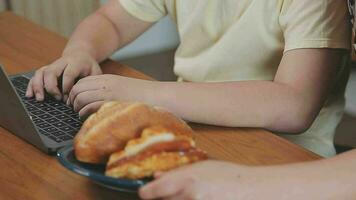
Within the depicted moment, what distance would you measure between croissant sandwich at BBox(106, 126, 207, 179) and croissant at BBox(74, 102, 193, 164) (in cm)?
2

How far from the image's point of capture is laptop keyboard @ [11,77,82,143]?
978mm

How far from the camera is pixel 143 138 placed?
0.73 metres

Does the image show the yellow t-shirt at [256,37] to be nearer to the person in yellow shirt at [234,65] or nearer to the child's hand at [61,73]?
the person in yellow shirt at [234,65]

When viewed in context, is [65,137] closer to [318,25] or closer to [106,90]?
[106,90]

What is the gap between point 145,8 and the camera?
1426 mm

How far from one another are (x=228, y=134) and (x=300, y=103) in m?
0.14

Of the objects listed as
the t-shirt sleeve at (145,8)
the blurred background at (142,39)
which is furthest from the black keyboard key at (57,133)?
the blurred background at (142,39)

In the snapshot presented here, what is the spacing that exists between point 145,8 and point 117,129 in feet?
2.31

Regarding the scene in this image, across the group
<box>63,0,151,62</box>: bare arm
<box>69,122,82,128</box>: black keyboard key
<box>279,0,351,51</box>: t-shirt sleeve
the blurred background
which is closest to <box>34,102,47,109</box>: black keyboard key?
<box>69,122,82,128</box>: black keyboard key

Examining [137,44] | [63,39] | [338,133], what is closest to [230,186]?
[63,39]

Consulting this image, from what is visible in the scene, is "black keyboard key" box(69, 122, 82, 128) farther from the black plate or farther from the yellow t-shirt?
the yellow t-shirt

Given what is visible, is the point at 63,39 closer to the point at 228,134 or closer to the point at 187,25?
the point at 187,25

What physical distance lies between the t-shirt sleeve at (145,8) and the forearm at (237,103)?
0.42 m

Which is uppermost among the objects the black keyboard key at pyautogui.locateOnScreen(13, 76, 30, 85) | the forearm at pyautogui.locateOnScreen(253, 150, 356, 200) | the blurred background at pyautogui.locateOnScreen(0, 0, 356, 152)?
the forearm at pyautogui.locateOnScreen(253, 150, 356, 200)
